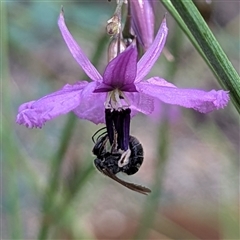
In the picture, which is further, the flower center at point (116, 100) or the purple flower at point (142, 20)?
the purple flower at point (142, 20)

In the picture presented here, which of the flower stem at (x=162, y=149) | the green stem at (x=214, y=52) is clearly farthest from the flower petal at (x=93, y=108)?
the flower stem at (x=162, y=149)

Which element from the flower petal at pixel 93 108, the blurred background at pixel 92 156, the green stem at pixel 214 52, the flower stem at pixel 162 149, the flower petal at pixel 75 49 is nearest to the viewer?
the green stem at pixel 214 52

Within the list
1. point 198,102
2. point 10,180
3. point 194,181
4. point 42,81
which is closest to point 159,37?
point 198,102

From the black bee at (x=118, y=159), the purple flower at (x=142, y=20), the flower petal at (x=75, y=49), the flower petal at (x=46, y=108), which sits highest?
the purple flower at (x=142, y=20)

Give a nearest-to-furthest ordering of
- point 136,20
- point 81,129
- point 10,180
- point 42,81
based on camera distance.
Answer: point 136,20 → point 10,180 → point 42,81 → point 81,129

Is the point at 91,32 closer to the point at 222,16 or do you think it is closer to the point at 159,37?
the point at 159,37

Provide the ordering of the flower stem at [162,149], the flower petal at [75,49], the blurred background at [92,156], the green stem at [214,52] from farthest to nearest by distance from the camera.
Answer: the blurred background at [92,156]
the flower stem at [162,149]
the flower petal at [75,49]
the green stem at [214,52]

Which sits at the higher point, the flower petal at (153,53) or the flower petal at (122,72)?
the flower petal at (153,53)

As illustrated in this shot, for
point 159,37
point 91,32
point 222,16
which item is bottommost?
point 159,37

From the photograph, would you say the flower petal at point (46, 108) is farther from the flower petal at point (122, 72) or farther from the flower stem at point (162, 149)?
the flower stem at point (162, 149)
